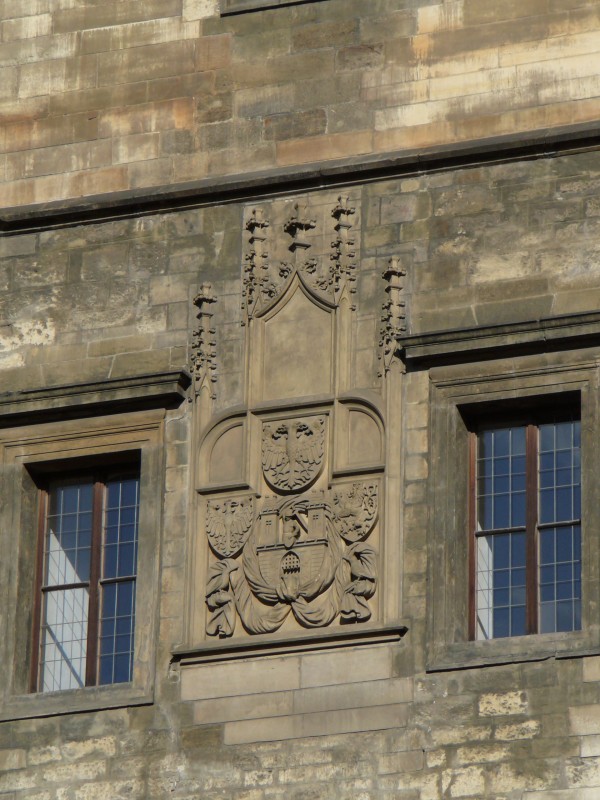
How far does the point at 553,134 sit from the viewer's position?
93.0 ft

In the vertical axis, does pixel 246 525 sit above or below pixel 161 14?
below

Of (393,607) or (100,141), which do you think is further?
(100,141)

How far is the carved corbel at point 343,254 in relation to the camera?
28.7 m

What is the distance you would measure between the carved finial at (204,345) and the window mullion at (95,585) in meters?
1.22

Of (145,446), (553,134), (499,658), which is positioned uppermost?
(553,134)

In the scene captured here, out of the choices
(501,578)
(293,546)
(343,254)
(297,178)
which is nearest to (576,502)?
(501,578)

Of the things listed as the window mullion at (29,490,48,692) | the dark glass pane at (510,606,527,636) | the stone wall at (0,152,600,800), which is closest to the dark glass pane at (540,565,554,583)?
the dark glass pane at (510,606,527,636)

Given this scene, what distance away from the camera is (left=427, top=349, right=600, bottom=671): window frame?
89.2 feet

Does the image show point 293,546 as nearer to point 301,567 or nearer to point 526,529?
point 301,567

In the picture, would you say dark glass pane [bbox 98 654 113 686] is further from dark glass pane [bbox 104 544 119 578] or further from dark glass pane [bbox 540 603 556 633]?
dark glass pane [bbox 540 603 556 633]

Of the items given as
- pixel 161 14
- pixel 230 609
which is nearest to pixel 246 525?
pixel 230 609

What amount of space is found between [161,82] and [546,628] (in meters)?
5.75

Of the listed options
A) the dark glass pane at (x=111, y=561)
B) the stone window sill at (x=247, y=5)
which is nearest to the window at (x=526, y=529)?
the dark glass pane at (x=111, y=561)

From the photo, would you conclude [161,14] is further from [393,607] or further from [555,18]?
[393,607]
